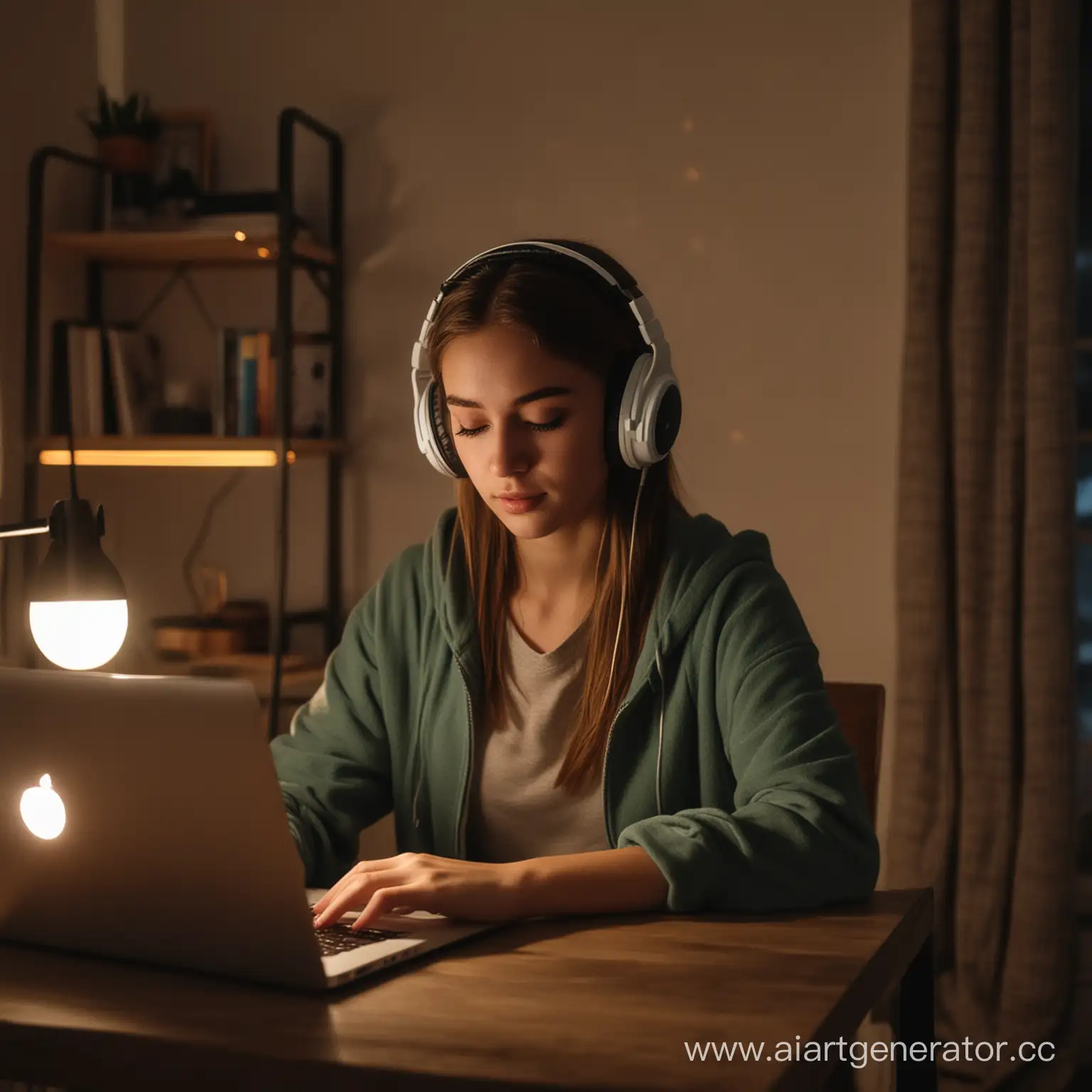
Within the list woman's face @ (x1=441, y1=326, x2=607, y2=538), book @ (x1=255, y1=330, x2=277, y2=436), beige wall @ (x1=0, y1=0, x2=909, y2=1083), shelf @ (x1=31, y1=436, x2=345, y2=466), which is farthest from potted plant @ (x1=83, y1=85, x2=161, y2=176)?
woman's face @ (x1=441, y1=326, x2=607, y2=538)

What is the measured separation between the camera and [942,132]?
102 inches

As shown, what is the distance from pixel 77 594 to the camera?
3.47ft

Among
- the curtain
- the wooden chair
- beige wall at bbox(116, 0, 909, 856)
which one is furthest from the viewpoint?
beige wall at bbox(116, 0, 909, 856)

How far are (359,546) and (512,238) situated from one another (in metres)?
0.75

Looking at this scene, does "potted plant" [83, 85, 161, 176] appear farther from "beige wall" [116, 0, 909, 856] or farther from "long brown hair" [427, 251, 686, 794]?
"long brown hair" [427, 251, 686, 794]

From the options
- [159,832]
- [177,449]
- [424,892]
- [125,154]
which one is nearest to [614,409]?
[424,892]

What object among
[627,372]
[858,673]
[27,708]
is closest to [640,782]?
[627,372]

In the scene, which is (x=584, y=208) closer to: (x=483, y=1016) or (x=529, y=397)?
(x=529, y=397)

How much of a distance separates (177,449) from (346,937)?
2.09 m

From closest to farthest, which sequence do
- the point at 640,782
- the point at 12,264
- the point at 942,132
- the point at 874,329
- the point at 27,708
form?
the point at 27,708 < the point at 640,782 < the point at 942,132 < the point at 874,329 < the point at 12,264

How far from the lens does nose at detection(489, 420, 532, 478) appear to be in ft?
4.30

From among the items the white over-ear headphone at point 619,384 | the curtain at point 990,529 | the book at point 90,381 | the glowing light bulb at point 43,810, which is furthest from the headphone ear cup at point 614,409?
the book at point 90,381

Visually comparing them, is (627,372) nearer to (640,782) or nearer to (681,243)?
(640,782)

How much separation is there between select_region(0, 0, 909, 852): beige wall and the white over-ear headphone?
4.87ft
